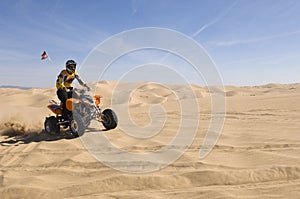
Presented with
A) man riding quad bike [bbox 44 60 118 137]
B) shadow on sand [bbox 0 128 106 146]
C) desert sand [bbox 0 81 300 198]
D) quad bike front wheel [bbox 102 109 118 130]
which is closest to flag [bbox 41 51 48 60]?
man riding quad bike [bbox 44 60 118 137]

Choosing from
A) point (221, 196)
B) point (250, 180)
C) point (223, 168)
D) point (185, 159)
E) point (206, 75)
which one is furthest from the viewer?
point (206, 75)

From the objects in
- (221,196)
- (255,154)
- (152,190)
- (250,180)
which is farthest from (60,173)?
(255,154)

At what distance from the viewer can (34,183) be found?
3.41 m

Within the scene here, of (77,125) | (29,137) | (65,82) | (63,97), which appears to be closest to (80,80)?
A: (65,82)

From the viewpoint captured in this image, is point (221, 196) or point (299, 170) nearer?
point (221, 196)

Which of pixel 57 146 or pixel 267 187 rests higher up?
pixel 57 146

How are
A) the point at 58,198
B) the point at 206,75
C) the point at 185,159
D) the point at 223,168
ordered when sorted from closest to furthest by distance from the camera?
the point at 58,198 < the point at 223,168 < the point at 185,159 < the point at 206,75

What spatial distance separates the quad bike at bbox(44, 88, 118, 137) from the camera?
6.32m

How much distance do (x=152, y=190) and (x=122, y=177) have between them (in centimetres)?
49

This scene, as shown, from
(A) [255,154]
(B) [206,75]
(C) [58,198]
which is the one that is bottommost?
(C) [58,198]

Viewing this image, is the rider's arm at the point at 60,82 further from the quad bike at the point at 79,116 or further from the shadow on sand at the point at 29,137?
the shadow on sand at the point at 29,137

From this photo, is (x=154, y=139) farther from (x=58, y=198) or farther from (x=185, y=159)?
(x=58, y=198)

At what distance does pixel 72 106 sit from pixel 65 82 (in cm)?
85

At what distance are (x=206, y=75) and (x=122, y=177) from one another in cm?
260
